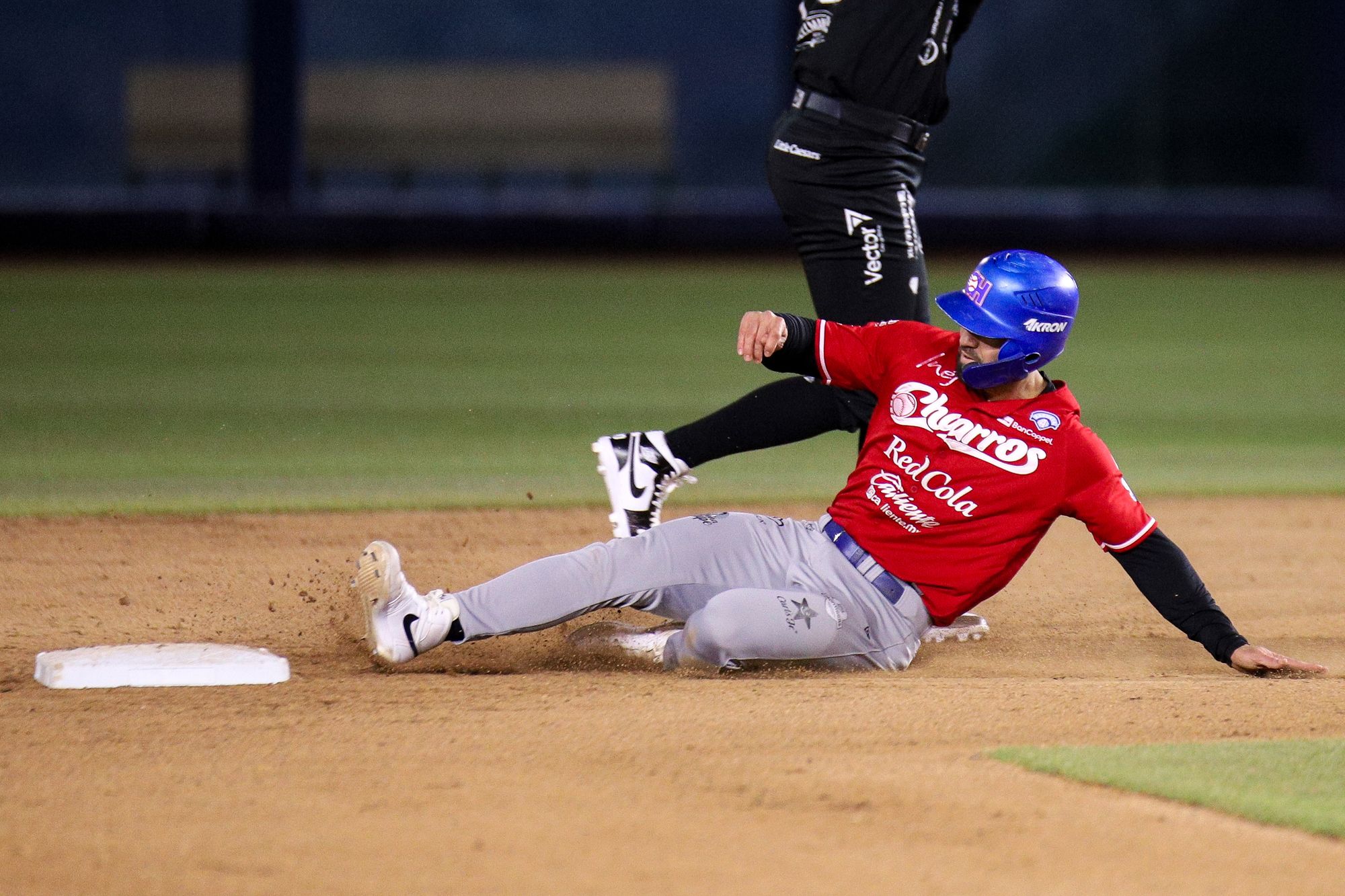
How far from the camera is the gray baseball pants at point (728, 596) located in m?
3.50

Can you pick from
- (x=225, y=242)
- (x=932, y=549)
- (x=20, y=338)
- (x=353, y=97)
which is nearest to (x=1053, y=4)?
(x=353, y=97)

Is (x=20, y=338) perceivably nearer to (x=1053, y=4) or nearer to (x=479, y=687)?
(x=479, y=687)

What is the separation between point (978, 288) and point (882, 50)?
0.98 meters

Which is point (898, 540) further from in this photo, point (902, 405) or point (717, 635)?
point (717, 635)

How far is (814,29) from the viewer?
4.23 meters

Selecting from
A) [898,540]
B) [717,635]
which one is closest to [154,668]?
[717,635]

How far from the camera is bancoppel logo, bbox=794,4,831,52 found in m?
4.18

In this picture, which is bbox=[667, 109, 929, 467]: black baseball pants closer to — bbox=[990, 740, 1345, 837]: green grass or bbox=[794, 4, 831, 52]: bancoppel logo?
bbox=[794, 4, 831, 52]: bancoppel logo

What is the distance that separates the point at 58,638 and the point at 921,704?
2070 mm

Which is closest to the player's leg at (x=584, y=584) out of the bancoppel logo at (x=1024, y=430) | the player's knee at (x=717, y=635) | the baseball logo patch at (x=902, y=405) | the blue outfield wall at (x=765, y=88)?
the player's knee at (x=717, y=635)

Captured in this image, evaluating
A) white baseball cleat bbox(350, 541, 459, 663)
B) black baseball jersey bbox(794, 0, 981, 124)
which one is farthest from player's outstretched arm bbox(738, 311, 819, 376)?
white baseball cleat bbox(350, 541, 459, 663)

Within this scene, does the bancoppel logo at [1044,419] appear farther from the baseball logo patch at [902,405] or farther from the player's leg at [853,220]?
the player's leg at [853,220]

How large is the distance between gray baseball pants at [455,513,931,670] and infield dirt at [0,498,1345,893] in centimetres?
10

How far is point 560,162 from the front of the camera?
774 inches
